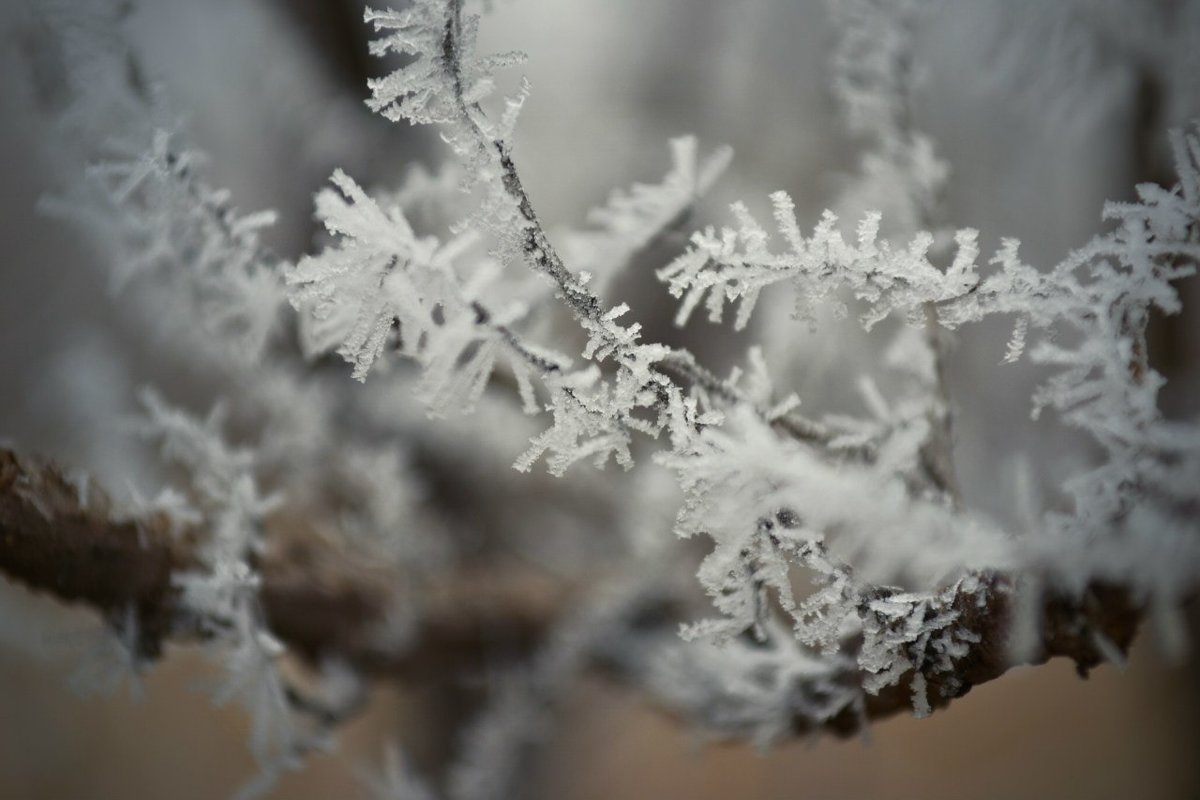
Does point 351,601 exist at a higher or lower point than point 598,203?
lower

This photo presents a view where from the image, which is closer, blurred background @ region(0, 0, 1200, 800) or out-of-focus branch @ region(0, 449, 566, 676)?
out-of-focus branch @ region(0, 449, 566, 676)

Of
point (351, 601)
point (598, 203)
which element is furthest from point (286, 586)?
point (598, 203)

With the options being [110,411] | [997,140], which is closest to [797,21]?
[997,140]

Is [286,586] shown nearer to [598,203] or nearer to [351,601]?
[351,601]

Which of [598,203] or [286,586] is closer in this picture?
[286,586]

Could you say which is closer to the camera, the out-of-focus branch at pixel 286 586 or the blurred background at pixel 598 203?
the out-of-focus branch at pixel 286 586

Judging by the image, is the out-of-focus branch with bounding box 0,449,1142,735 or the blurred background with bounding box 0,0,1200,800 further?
the blurred background with bounding box 0,0,1200,800
